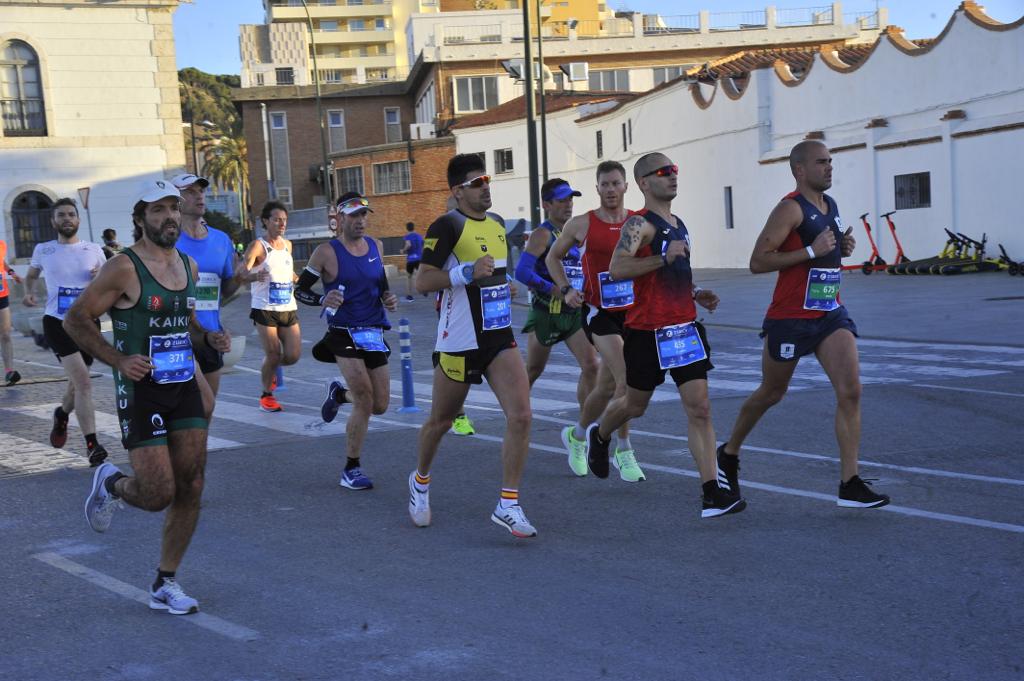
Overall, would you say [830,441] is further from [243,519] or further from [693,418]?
[243,519]

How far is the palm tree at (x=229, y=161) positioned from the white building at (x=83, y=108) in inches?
1713

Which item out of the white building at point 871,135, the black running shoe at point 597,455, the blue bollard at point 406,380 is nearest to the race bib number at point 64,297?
the blue bollard at point 406,380

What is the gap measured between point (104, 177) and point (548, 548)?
34.0 meters

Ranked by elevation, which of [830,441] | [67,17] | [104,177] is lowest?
[830,441]

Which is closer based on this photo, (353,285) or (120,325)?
(120,325)

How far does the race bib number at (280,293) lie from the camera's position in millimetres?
11828

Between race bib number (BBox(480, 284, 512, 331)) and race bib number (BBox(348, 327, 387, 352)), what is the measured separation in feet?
5.85

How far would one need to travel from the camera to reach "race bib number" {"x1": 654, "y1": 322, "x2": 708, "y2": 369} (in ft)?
21.8

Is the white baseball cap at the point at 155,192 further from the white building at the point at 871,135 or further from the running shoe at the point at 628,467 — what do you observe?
the white building at the point at 871,135

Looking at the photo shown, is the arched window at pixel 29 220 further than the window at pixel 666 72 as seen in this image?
No

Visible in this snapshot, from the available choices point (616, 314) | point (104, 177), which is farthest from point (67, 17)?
point (616, 314)

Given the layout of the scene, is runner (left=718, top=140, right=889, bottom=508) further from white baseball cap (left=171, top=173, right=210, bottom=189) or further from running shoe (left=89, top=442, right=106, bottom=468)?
running shoe (left=89, top=442, right=106, bottom=468)

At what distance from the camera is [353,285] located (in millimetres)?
8461

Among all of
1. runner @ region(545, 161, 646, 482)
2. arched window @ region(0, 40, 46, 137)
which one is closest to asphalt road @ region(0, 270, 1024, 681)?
runner @ region(545, 161, 646, 482)
